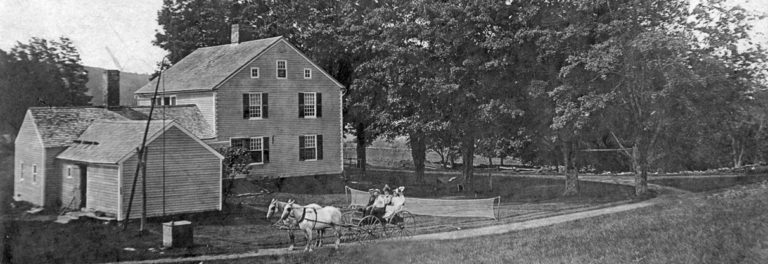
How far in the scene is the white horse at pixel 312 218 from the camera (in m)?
12.4

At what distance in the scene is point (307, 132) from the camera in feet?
70.7

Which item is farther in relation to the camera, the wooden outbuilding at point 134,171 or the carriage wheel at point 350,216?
the carriage wheel at point 350,216

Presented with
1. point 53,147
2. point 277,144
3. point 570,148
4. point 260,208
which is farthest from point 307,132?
point 570,148

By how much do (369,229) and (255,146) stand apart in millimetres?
8180

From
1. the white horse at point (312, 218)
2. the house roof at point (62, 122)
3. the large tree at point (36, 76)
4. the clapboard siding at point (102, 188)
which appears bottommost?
the white horse at point (312, 218)

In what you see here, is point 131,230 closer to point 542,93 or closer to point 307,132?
point 307,132

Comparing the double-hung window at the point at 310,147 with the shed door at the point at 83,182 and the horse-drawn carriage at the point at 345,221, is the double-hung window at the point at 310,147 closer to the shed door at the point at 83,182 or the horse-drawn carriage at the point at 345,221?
the horse-drawn carriage at the point at 345,221

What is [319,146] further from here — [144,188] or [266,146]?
[144,188]

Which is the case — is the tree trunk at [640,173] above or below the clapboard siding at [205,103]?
below

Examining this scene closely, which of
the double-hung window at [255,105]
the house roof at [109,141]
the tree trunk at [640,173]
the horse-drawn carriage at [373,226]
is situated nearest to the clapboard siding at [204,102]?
the double-hung window at [255,105]

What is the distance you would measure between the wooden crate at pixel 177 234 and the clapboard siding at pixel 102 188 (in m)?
2.42

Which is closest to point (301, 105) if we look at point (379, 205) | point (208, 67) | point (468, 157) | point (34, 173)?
point (208, 67)

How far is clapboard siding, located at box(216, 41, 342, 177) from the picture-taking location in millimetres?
19328

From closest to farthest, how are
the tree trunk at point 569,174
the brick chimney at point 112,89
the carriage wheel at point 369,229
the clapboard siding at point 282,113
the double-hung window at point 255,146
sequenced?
the carriage wheel at point 369,229 < the brick chimney at point 112,89 < the clapboard siding at point 282,113 < the double-hung window at point 255,146 < the tree trunk at point 569,174
